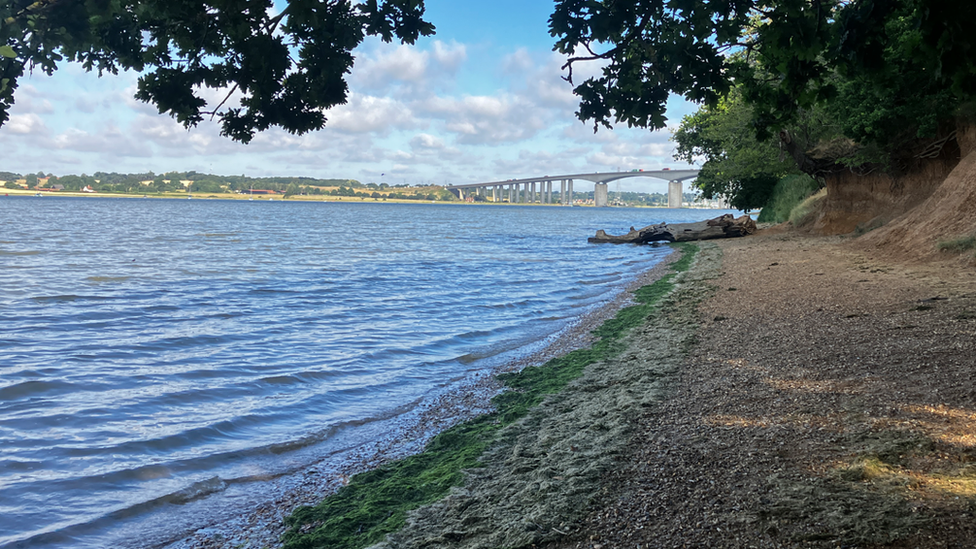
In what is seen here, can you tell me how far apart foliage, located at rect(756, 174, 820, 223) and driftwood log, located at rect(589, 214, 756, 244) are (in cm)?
229

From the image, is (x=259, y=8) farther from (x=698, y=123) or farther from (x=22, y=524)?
(x=698, y=123)

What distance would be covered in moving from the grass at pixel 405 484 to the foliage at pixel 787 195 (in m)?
31.0

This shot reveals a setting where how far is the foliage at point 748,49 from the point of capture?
16.5 ft

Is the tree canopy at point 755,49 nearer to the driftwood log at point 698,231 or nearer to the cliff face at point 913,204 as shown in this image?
the cliff face at point 913,204

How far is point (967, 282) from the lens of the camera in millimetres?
11406

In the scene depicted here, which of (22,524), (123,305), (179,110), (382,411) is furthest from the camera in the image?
(123,305)

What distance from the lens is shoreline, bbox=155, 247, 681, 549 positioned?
5375 millimetres

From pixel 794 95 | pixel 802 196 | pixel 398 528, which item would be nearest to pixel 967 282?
pixel 794 95

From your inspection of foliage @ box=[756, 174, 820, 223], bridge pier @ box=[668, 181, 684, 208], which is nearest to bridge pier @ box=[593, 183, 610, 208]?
bridge pier @ box=[668, 181, 684, 208]

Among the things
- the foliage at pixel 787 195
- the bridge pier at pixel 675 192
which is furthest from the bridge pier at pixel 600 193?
the foliage at pixel 787 195

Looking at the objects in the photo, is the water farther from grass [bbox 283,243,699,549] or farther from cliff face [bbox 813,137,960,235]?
cliff face [bbox 813,137,960,235]

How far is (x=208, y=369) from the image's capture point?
11070mm

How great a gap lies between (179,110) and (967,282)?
12295mm

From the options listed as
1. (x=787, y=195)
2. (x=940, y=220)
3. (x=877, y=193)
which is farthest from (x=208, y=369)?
(x=787, y=195)
